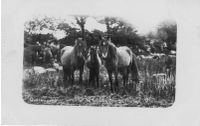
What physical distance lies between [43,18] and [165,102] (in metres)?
0.45

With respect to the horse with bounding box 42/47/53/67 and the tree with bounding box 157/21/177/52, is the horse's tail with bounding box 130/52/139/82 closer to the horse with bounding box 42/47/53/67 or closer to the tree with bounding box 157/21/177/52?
the tree with bounding box 157/21/177/52

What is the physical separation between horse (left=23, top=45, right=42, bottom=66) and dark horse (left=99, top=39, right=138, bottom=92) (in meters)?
0.20

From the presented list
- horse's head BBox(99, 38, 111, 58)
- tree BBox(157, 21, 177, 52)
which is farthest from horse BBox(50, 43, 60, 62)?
tree BBox(157, 21, 177, 52)

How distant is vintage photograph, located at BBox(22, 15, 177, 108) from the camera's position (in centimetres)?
92

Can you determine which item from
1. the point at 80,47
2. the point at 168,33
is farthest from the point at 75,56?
the point at 168,33

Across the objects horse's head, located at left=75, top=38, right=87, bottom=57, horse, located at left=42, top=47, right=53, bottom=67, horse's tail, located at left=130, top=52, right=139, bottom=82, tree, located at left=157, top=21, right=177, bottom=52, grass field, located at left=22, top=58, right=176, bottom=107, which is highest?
tree, located at left=157, top=21, right=177, bottom=52

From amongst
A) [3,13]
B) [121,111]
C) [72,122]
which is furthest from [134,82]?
[3,13]

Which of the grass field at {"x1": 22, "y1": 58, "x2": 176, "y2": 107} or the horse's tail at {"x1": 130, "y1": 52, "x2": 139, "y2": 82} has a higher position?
the horse's tail at {"x1": 130, "y1": 52, "x2": 139, "y2": 82}

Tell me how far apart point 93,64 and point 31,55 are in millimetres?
193

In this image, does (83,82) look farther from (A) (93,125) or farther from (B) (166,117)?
(B) (166,117)

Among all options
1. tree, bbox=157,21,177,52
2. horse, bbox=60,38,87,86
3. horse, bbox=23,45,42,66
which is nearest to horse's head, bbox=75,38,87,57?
horse, bbox=60,38,87,86

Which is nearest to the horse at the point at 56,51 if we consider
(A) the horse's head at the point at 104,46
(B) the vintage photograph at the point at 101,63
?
(B) the vintage photograph at the point at 101,63

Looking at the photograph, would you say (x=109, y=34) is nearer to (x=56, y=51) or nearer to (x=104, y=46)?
(x=104, y=46)

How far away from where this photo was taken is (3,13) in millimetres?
931
